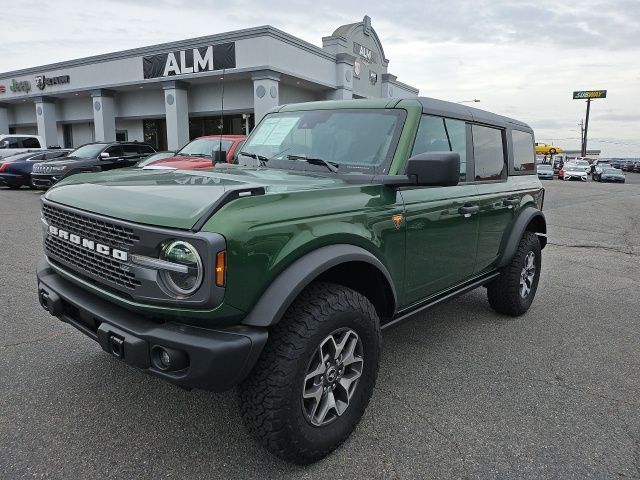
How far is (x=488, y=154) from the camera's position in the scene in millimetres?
4164

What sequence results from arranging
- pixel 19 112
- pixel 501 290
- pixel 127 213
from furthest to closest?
pixel 19 112 < pixel 501 290 < pixel 127 213

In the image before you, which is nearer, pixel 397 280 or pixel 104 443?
pixel 104 443

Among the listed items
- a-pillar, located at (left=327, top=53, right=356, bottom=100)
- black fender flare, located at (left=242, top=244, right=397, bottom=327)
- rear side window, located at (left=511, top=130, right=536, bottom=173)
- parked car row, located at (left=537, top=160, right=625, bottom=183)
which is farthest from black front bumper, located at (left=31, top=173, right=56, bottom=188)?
parked car row, located at (left=537, top=160, right=625, bottom=183)

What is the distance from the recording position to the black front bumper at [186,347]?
79.7 inches

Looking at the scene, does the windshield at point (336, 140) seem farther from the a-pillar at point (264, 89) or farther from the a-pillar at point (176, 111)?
the a-pillar at point (176, 111)

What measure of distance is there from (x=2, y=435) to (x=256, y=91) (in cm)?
2113

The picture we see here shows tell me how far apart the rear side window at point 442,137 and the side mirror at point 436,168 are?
A: 37 centimetres

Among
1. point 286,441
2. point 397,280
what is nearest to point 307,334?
point 286,441

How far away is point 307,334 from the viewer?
2.27 metres

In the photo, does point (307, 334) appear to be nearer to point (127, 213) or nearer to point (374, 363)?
point (374, 363)

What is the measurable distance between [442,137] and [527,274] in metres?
2.05

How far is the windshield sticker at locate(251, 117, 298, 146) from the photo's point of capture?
12.3ft

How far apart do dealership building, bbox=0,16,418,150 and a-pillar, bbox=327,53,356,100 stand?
5 cm

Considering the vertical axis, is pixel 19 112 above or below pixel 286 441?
above
